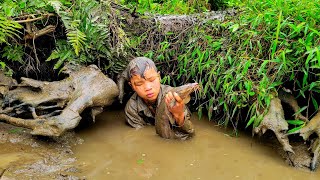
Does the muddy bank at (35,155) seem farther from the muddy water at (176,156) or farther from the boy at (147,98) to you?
the boy at (147,98)

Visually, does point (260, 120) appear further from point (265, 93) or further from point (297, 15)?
point (297, 15)

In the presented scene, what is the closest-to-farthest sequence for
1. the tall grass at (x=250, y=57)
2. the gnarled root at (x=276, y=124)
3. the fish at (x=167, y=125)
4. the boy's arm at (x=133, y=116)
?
the gnarled root at (x=276, y=124) < the tall grass at (x=250, y=57) < the fish at (x=167, y=125) < the boy's arm at (x=133, y=116)

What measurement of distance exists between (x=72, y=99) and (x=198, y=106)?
5.04ft

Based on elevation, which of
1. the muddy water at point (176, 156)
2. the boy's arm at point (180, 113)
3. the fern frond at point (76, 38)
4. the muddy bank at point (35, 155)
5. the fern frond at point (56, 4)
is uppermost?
the fern frond at point (56, 4)

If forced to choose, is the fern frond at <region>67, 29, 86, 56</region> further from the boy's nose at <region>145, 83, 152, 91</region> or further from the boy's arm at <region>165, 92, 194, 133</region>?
the boy's arm at <region>165, 92, 194, 133</region>

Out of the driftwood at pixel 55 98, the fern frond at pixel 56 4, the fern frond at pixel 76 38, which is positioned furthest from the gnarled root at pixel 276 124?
the fern frond at pixel 56 4

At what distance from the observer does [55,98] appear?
429 centimetres

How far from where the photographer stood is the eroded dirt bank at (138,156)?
3588mm

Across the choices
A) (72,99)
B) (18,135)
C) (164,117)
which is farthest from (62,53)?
(164,117)

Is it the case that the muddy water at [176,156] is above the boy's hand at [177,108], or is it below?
below

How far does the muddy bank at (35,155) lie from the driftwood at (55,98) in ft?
0.47

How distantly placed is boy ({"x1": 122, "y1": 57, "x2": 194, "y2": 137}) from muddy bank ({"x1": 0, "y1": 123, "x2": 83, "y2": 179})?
0.74 metres

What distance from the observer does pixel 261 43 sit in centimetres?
445

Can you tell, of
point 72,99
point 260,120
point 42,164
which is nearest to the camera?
point 42,164
